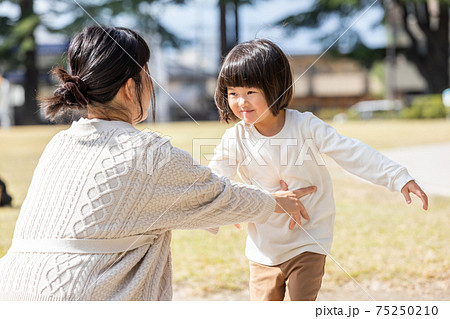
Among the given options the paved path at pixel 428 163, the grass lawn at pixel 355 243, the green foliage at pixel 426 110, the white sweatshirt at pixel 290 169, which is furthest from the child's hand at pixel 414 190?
the green foliage at pixel 426 110

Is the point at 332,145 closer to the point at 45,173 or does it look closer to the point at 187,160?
the point at 187,160

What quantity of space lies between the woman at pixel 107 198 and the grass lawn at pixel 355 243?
0.47 metres

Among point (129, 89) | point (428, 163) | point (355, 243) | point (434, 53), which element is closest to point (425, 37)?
point (434, 53)

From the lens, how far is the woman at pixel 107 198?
3.31ft

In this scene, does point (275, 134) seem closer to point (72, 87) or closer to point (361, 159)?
point (361, 159)

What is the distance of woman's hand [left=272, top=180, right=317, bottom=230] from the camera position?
50.3 inches

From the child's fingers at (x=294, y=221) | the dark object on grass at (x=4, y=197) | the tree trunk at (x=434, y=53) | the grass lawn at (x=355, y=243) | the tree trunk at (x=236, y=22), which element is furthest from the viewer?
the tree trunk at (x=434, y=53)

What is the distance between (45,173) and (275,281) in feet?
2.23

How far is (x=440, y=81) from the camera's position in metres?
13.4

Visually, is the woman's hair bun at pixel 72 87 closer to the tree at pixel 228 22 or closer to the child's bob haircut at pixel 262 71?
the child's bob haircut at pixel 262 71

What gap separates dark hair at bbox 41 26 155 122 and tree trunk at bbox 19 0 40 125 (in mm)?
384

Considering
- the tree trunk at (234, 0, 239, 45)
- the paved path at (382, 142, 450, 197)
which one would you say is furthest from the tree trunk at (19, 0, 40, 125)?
the paved path at (382, 142, 450, 197)

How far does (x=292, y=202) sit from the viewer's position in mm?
1312
